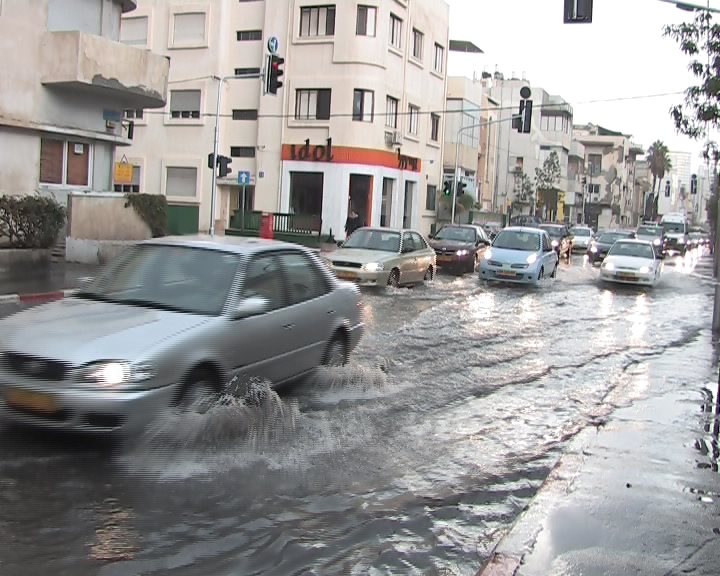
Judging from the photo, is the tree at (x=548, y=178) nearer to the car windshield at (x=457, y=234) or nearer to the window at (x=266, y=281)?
the car windshield at (x=457, y=234)

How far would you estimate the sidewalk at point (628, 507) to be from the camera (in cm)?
422

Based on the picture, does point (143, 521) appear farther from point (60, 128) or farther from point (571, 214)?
point (571, 214)

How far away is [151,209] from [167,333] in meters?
14.1

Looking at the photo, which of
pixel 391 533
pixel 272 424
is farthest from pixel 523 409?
pixel 391 533

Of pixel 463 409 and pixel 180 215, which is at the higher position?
pixel 180 215

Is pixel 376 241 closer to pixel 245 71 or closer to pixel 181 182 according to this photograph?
pixel 245 71

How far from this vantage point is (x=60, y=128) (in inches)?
786

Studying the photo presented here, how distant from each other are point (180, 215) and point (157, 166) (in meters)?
19.6

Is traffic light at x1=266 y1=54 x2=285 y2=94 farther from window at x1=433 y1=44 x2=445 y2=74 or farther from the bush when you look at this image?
window at x1=433 y1=44 x2=445 y2=74

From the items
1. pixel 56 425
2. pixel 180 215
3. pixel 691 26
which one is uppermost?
pixel 691 26

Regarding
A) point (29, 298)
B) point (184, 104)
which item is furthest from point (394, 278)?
point (184, 104)

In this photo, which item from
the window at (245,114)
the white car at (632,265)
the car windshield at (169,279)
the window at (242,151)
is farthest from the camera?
the window at (242,151)

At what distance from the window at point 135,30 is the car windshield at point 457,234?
2398 centimetres

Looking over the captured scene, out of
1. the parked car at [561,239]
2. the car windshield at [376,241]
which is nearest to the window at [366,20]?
the parked car at [561,239]
